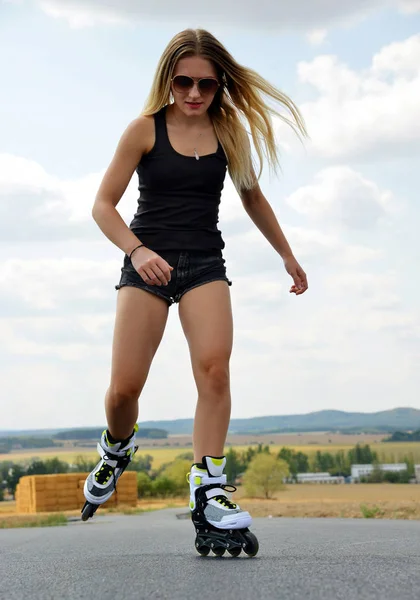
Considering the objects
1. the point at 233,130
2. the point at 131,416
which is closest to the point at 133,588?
the point at 131,416

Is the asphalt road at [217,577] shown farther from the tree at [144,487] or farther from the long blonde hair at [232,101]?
the tree at [144,487]

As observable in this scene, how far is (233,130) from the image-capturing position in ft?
17.3

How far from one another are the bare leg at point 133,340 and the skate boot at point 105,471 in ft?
1.37

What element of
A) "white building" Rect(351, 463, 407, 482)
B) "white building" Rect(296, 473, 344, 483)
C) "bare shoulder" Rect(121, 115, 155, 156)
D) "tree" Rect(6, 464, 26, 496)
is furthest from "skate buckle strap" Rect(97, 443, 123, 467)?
"white building" Rect(351, 463, 407, 482)

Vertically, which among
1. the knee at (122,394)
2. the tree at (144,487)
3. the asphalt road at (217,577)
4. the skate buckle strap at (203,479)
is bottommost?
the asphalt road at (217,577)

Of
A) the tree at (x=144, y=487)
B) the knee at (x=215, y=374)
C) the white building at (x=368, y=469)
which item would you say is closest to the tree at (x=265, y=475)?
the white building at (x=368, y=469)

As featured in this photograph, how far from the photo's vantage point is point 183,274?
4.88 metres

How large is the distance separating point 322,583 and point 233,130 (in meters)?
2.70

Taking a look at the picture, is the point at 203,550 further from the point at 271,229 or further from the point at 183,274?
the point at 271,229

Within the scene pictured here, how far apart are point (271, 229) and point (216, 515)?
5.76 feet

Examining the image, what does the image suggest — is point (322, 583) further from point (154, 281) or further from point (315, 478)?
point (315, 478)

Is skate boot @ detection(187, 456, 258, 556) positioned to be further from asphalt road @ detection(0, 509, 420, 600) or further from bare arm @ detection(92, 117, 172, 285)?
bare arm @ detection(92, 117, 172, 285)

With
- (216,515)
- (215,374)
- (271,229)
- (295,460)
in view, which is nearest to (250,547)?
(216,515)

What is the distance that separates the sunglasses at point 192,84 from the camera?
16.5ft
